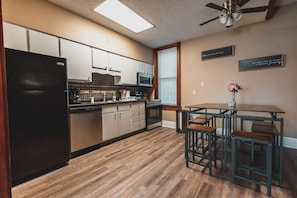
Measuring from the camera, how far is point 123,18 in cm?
304

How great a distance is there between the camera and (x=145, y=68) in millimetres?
4621

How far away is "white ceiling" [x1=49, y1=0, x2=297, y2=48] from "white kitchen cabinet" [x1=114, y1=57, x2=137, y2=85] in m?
0.72

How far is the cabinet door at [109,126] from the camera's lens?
10.1 ft

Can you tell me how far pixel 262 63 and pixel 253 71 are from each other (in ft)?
0.75

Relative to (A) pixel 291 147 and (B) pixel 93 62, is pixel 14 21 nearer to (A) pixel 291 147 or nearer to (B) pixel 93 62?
(B) pixel 93 62

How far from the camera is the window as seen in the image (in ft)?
15.0

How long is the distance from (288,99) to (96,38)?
14.3ft

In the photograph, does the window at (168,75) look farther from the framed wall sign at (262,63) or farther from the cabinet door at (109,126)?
the cabinet door at (109,126)

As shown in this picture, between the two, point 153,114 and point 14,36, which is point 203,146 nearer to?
point 153,114

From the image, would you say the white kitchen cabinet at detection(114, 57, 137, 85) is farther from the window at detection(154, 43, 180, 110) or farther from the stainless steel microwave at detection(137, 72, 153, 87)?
the window at detection(154, 43, 180, 110)

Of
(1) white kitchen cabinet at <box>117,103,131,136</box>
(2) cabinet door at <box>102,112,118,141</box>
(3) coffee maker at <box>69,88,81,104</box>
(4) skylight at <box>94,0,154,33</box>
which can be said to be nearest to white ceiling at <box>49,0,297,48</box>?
(4) skylight at <box>94,0,154,33</box>

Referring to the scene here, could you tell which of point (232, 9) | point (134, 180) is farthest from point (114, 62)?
point (134, 180)

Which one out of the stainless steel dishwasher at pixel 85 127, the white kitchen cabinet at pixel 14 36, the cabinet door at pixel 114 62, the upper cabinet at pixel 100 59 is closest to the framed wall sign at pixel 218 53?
the cabinet door at pixel 114 62

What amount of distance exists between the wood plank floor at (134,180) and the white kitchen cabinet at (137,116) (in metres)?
1.14
